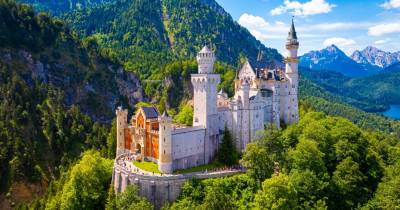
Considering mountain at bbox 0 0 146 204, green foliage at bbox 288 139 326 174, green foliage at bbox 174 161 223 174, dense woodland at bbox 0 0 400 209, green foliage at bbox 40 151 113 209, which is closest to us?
dense woodland at bbox 0 0 400 209

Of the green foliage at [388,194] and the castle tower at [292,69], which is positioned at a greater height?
the castle tower at [292,69]

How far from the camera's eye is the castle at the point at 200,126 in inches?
2785

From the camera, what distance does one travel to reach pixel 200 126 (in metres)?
76.8

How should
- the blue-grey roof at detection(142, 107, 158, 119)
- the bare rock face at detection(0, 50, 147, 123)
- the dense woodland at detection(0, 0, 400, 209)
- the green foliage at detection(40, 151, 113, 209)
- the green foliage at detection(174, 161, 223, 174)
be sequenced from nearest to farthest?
the dense woodland at detection(0, 0, 400, 209) → the green foliage at detection(40, 151, 113, 209) → the green foliage at detection(174, 161, 223, 174) → the blue-grey roof at detection(142, 107, 158, 119) → the bare rock face at detection(0, 50, 147, 123)

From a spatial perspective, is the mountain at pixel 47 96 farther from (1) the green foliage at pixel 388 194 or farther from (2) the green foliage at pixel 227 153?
(1) the green foliage at pixel 388 194

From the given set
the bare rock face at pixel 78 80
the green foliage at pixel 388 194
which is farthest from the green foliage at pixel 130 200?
the bare rock face at pixel 78 80

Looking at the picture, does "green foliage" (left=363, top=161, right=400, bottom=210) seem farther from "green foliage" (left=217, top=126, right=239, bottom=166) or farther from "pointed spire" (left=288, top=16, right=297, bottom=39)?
"pointed spire" (left=288, top=16, right=297, bottom=39)

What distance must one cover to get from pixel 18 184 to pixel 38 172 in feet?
17.8

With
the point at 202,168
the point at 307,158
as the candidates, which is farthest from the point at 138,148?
the point at 307,158

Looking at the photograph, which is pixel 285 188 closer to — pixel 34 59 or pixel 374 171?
pixel 374 171

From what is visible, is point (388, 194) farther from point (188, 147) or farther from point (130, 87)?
point (130, 87)

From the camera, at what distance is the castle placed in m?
70.8

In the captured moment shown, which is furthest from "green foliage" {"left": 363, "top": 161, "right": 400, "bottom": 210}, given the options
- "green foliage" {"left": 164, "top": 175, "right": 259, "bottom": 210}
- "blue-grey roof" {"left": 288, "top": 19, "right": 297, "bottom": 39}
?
"blue-grey roof" {"left": 288, "top": 19, "right": 297, "bottom": 39}

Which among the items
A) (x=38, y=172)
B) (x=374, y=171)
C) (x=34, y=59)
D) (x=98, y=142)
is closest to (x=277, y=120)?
(x=374, y=171)
